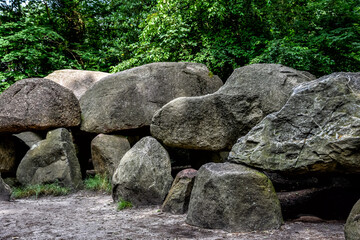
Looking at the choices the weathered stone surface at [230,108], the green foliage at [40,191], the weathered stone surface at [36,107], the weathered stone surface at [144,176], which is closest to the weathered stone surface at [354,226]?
the weathered stone surface at [230,108]

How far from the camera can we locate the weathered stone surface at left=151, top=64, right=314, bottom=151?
536cm

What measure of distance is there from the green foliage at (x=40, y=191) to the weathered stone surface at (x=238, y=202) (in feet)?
12.0

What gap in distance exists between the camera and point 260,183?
14.0 feet

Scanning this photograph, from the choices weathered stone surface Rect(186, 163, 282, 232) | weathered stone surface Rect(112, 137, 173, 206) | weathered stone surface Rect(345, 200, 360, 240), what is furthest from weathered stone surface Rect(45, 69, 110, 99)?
weathered stone surface Rect(345, 200, 360, 240)

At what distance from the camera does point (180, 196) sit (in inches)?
205

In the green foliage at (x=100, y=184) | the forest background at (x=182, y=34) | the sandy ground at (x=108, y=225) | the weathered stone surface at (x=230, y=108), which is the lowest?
the sandy ground at (x=108, y=225)

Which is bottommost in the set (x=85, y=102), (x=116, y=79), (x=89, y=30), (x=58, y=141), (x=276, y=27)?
(x=58, y=141)

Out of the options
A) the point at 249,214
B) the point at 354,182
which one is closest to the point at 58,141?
the point at 249,214

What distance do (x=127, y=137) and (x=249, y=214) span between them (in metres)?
4.73

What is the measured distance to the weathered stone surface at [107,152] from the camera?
289 inches

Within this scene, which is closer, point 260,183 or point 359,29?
point 260,183

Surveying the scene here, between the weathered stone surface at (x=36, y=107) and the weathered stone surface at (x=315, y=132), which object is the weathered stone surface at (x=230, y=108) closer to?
the weathered stone surface at (x=315, y=132)

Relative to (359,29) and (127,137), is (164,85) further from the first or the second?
(359,29)

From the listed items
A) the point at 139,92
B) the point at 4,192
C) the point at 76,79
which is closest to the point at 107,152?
the point at 139,92
